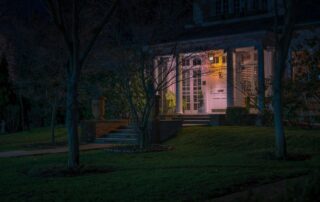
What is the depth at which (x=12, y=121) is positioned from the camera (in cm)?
2858

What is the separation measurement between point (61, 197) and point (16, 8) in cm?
1612

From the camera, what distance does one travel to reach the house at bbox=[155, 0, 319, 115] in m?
20.5

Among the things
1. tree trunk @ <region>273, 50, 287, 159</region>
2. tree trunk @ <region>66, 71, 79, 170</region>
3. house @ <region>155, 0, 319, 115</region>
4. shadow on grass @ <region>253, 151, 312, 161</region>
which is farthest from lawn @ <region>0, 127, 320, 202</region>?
house @ <region>155, 0, 319, 115</region>

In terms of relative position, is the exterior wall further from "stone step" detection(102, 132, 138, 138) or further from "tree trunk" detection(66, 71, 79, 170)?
"tree trunk" detection(66, 71, 79, 170)

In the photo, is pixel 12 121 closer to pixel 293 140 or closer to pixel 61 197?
pixel 293 140

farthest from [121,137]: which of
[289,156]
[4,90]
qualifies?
[4,90]

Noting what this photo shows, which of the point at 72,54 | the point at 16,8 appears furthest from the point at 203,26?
the point at 72,54

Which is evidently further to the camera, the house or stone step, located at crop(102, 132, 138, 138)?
the house

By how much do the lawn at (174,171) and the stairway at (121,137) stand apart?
2771mm

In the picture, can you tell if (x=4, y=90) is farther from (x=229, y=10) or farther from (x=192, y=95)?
(x=229, y=10)

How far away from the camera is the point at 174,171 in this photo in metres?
9.98

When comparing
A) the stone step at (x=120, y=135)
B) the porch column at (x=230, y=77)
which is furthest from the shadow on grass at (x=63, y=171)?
the porch column at (x=230, y=77)

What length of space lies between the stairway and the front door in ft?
16.9

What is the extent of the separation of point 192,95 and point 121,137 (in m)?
6.38
